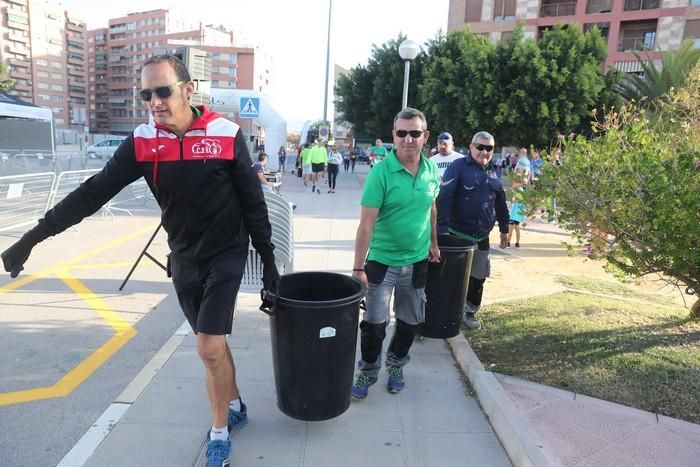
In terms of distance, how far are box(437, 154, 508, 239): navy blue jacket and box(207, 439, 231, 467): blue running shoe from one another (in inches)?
104

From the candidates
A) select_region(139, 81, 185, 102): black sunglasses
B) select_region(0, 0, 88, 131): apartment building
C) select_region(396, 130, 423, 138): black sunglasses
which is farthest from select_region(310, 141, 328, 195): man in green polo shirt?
select_region(0, 0, 88, 131): apartment building

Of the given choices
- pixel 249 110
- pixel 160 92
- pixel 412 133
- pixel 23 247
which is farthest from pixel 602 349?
pixel 249 110

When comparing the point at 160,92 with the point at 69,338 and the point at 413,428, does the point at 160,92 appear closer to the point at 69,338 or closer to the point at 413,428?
the point at 413,428

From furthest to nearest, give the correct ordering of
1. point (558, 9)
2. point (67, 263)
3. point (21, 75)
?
point (21, 75) < point (558, 9) < point (67, 263)

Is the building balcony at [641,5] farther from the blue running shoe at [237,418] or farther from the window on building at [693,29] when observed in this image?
the blue running shoe at [237,418]

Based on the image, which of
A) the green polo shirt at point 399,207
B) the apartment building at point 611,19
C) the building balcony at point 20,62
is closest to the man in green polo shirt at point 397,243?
the green polo shirt at point 399,207

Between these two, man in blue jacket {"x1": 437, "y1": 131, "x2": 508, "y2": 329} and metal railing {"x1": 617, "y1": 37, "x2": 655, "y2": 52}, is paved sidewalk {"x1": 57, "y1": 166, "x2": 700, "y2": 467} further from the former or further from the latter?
metal railing {"x1": 617, "y1": 37, "x2": 655, "y2": 52}

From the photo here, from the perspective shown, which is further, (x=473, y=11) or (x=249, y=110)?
(x=473, y=11)

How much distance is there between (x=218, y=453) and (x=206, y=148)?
154 cm

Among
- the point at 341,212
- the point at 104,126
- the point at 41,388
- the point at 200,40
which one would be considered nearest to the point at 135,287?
the point at 41,388

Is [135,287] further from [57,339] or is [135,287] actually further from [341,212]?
[341,212]

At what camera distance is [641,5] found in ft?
122

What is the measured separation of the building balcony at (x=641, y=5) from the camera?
36.8 meters

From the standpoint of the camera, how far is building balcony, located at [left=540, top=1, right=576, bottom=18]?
39.3 m
